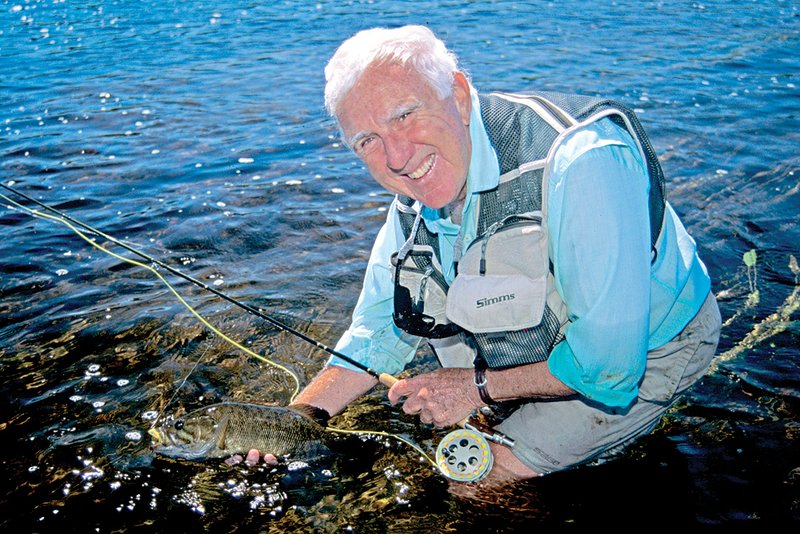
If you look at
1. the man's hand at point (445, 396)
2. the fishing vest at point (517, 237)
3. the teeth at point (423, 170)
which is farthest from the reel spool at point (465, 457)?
the teeth at point (423, 170)

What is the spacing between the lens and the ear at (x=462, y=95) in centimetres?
314

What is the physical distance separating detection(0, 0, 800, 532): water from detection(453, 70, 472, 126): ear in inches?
73.9

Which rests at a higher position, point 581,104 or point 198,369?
point 581,104

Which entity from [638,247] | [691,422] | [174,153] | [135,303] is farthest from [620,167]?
[174,153]

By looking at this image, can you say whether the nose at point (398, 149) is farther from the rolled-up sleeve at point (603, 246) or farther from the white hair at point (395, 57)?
the rolled-up sleeve at point (603, 246)

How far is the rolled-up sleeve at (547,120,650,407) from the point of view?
9.32 ft

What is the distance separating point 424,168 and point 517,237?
1.53 ft

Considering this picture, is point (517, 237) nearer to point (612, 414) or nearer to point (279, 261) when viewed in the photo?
point (612, 414)

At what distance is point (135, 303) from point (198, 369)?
1.19m

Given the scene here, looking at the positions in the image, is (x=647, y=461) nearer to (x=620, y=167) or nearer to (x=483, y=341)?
(x=483, y=341)

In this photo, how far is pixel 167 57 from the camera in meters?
13.9

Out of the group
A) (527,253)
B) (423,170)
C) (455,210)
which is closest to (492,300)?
(527,253)

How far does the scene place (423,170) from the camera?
10.4ft

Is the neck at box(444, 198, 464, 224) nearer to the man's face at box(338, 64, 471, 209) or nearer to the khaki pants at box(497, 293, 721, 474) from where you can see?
the man's face at box(338, 64, 471, 209)
